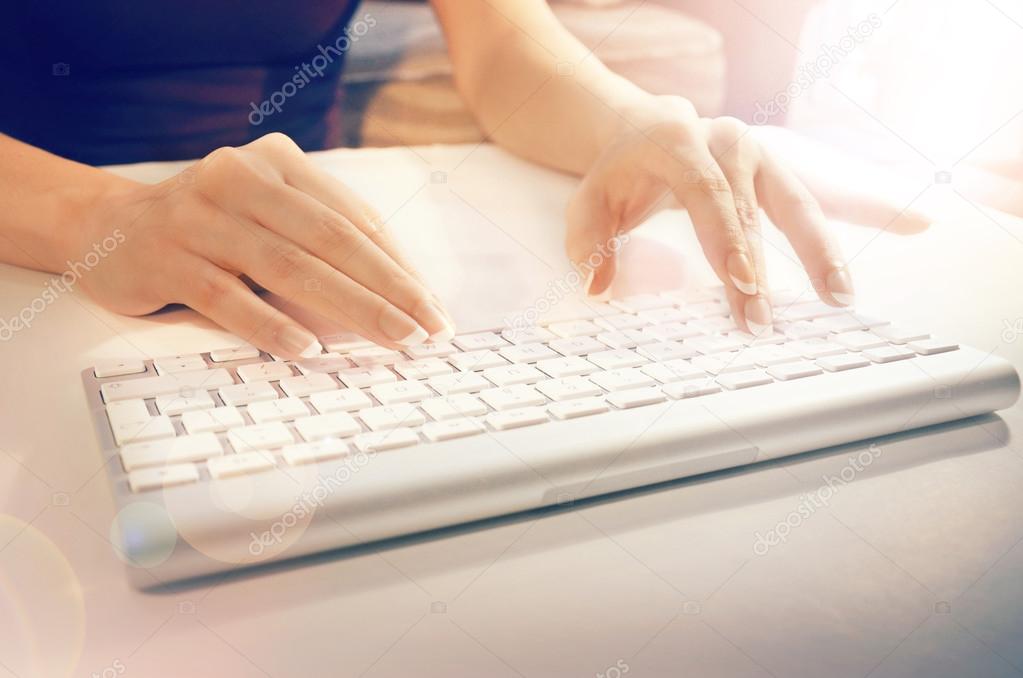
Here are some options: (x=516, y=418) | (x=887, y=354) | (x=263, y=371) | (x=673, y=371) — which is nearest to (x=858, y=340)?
(x=887, y=354)

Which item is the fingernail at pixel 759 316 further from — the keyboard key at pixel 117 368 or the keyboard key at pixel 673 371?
the keyboard key at pixel 117 368

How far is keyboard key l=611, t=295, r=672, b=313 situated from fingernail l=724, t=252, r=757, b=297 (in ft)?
0.17

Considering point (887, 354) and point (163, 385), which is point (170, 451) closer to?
point (163, 385)

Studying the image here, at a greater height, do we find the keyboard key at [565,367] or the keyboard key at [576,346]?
the keyboard key at [565,367]

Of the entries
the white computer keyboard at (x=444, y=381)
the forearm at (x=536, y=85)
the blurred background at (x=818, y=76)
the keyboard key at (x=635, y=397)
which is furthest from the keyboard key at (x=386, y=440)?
the blurred background at (x=818, y=76)

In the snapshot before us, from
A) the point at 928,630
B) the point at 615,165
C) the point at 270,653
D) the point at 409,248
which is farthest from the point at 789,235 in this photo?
the point at 270,653

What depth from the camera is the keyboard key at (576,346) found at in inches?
18.7

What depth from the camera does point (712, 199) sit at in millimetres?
671

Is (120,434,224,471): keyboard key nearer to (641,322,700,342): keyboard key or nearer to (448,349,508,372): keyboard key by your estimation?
(448,349,508,372): keyboard key

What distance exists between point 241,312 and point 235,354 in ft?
0.26

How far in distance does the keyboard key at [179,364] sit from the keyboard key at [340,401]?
75 millimetres

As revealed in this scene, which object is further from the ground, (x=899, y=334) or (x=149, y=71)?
(x=899, y=334)

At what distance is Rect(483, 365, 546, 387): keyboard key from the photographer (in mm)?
431

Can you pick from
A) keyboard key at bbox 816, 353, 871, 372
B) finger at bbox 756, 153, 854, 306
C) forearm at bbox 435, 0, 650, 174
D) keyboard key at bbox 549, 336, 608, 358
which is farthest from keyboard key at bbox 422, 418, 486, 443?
forearm at bbox 435, 0, 650, 174
